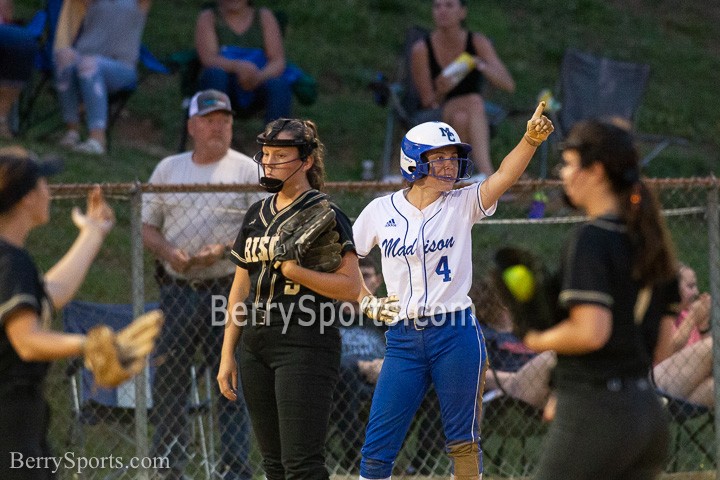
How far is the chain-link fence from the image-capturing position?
6.28 m

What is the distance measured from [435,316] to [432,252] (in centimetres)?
28

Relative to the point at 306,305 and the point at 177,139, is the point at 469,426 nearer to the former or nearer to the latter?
the point at 306,305

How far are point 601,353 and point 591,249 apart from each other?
1.06 feet

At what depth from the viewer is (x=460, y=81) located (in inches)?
384

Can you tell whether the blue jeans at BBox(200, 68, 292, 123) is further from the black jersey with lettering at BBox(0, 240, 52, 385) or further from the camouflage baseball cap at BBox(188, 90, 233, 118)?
the black jersey with lettering at BBox(0, 240, 52, 385)

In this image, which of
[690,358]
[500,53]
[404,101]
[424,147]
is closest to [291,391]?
[424,147]

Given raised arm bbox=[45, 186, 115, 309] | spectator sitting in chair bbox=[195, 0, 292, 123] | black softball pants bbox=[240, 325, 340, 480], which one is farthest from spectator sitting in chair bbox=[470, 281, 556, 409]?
raised arm bbox=[45, 186, 115, 309]

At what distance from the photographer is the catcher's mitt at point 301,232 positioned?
4848mm

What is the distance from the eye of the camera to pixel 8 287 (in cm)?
341

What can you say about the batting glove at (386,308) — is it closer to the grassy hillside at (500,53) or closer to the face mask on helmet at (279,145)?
the face mask on helmet at (279,145)

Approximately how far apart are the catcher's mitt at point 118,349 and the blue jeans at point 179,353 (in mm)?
2968

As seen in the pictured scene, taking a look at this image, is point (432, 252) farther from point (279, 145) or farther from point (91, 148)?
point (91, 148)

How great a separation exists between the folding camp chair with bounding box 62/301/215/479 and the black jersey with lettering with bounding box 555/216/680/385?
343 centimetres

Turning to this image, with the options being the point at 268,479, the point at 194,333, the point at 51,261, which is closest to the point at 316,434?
the point at 268,479
